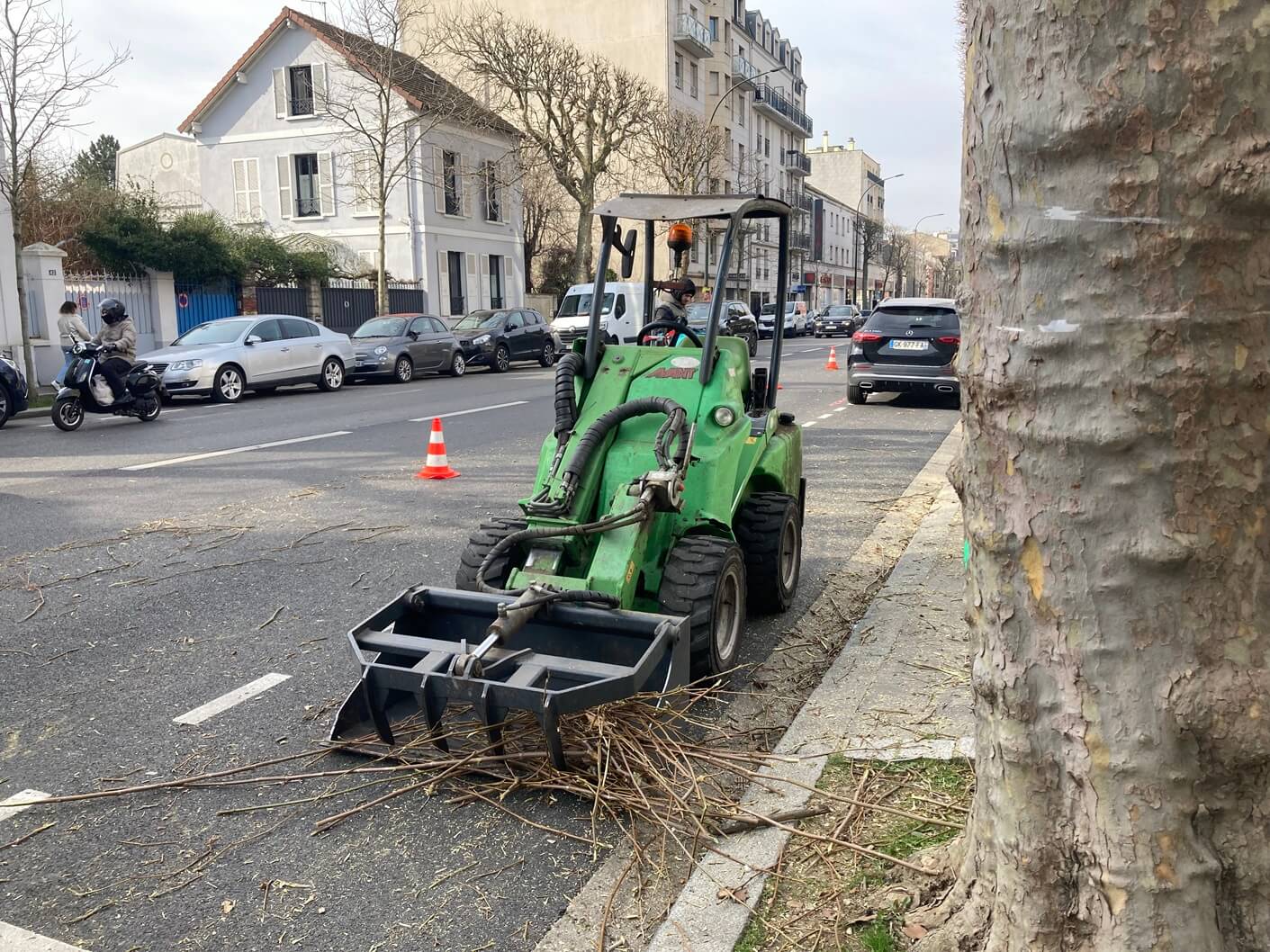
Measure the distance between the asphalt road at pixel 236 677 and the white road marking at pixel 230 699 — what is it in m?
0.04

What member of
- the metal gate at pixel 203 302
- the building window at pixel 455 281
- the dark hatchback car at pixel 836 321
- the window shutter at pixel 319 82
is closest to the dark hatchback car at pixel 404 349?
the metal gate at pixel 203 302

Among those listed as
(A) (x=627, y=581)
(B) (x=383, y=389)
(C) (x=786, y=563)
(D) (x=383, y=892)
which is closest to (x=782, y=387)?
(B) (x=383, y=389)

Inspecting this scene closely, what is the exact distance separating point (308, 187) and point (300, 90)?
3266 millimetres

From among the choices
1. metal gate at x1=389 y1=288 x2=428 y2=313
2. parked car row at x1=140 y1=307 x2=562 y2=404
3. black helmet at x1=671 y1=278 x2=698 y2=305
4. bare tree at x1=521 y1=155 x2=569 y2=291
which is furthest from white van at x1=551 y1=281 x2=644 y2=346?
bare tree at x1=521 y1=155 x2=569 y2=291

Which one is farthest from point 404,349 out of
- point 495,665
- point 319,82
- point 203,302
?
point 495,665

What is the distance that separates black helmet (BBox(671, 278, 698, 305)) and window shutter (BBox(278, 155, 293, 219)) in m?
33.3

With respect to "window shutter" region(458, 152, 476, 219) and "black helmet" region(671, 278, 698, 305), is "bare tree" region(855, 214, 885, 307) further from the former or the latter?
"black helmet" region(671, 278, 698, 305)

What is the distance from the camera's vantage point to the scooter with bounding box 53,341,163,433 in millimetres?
13266

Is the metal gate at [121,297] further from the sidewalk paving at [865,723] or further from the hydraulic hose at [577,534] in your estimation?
the sidewalk paving at [865,723]

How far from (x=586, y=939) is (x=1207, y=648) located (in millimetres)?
1716

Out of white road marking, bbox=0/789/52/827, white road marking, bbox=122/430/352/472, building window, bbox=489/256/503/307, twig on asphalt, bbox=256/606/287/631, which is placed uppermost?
building window, bbox=489/256/503/307

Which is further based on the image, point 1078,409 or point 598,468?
point 598,468

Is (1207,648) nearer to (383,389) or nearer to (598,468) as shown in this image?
(598,468)

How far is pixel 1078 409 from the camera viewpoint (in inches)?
72.2
